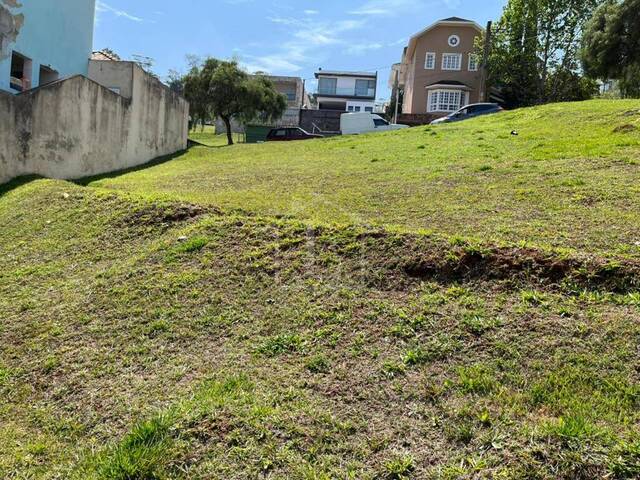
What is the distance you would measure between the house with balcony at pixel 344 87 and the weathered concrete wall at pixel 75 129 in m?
47.8

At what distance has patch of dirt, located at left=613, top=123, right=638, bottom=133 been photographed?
10.3m

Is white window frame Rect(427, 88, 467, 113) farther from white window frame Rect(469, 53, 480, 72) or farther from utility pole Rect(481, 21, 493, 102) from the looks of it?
utility pole Rect(481, 21, 493, 102)

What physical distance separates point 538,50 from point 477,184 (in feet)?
94.8

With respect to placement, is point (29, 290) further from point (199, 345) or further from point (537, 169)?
point (537, 169)

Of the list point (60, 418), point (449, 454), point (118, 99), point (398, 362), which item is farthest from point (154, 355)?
point (118, 99)

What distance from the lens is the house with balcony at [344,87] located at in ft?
204

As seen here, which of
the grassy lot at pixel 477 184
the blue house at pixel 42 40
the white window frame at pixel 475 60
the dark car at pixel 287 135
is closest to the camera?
the grassy lot at pixel 477 184

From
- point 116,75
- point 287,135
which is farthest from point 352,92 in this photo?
point 116,75

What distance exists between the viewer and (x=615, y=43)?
76.7ft

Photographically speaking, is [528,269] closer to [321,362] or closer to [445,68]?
[321,362]

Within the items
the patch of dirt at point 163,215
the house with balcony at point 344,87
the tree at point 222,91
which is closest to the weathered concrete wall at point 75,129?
the patch of dirt at point 163,215

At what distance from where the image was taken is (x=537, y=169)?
8.00 m

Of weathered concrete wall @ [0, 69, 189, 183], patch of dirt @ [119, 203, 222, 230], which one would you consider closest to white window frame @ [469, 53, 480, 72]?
weathered concrete wall @ [0, 69, 189, 183]

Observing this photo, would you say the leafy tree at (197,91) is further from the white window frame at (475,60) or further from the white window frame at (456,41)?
the white window frame at (456,41)
